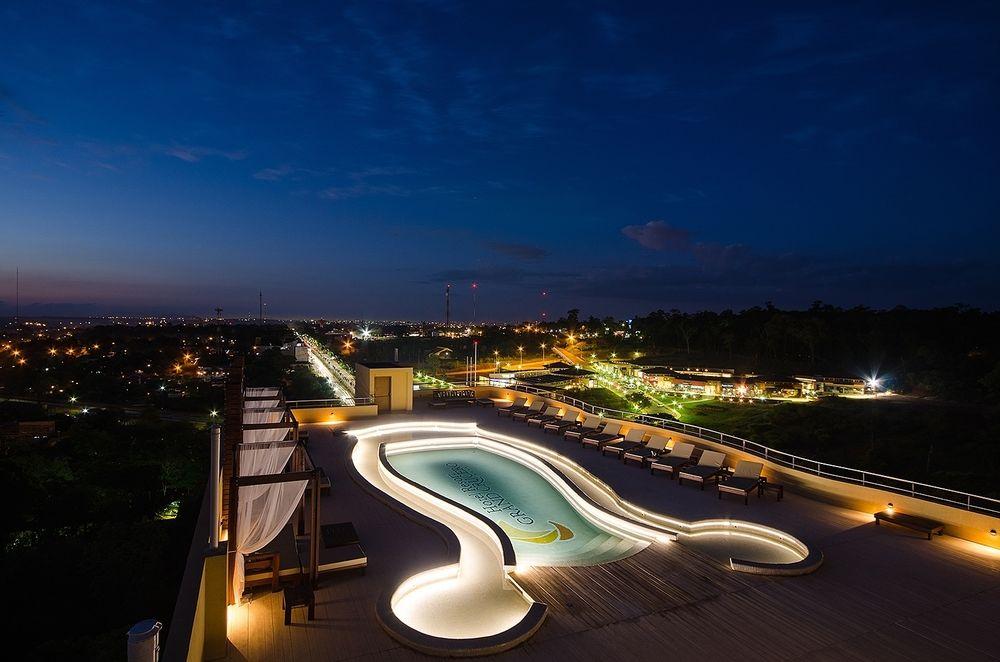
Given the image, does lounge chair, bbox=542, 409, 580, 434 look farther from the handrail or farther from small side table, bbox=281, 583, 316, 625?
small side table, bbox=281, 583, 316, 625

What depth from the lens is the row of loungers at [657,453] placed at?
8784 millimetres

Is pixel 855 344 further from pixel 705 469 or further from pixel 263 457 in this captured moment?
pixel 263 457

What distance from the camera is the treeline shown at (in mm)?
47562

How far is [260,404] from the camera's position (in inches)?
391

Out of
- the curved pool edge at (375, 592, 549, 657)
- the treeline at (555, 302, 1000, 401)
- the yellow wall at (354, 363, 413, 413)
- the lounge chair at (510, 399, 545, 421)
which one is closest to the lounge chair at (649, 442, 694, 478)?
the lounge chair at (510, 399, 545, 421)

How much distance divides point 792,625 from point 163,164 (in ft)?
98.0

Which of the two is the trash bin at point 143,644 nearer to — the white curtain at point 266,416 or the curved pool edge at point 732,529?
the white curtain at point 266,416

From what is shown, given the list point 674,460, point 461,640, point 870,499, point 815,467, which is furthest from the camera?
point 674,460

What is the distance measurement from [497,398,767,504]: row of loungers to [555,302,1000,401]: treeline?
157ft

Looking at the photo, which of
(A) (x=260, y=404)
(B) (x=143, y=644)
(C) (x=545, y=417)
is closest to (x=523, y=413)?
(C) (x=545, y=417)

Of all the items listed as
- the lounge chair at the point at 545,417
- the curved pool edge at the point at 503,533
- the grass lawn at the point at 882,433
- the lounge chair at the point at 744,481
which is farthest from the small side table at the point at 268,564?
the grass lawn at the point at 882,433

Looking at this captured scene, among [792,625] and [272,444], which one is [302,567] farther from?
[792,625]

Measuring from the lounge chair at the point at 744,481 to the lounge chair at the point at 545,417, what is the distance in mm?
5462

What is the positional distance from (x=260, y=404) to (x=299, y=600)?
614 centimetres
